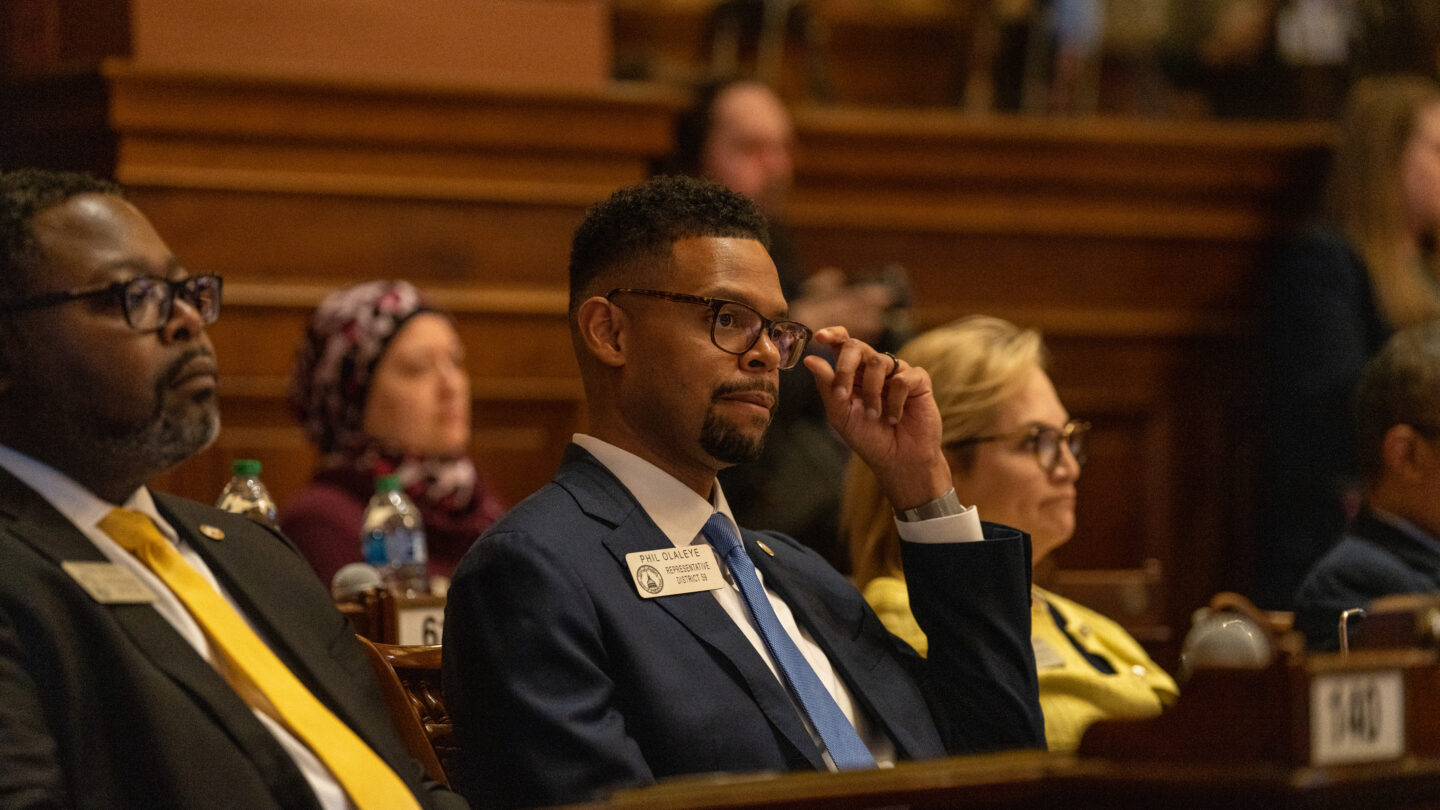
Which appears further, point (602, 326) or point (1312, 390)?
point (1312, 390)

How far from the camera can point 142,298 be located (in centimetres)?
234

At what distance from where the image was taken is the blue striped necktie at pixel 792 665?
7.42 ft

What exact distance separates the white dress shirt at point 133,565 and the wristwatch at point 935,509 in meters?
0.90

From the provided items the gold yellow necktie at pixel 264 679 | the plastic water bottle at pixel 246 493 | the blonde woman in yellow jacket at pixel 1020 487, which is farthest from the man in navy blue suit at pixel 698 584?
the plastic water bottle at pixel 246 493

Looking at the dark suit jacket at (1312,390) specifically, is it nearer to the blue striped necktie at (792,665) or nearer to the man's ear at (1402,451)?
the man's ear at (1402,451)

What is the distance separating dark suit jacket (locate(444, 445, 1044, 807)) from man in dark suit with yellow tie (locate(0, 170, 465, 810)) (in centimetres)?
21

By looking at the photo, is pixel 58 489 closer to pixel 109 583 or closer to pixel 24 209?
pixel 109 583

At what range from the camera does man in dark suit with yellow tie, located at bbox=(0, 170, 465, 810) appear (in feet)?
6.55

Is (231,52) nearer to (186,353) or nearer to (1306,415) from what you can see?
(186,353)

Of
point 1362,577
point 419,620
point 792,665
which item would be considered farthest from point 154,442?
point 1362,577

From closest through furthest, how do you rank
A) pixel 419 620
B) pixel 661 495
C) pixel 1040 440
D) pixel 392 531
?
pixel 661 495 → pixel 419 620 → pixel 1040 440 → pixel 392 531

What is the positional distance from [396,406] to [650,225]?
1.75 metres

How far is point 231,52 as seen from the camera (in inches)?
169

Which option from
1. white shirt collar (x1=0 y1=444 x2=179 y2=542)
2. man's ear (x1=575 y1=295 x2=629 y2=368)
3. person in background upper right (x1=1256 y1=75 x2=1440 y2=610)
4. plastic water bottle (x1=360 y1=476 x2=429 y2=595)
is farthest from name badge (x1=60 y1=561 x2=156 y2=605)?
person in background upper right (x1=1256 y1=75 x2=1440 y2=610)
